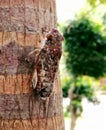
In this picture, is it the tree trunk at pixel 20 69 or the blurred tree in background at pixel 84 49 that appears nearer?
the tree trunk at pixel 20 69

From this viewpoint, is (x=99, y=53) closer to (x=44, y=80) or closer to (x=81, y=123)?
(x=81, y=123)

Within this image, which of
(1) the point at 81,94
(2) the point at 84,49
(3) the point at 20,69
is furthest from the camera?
(1) the point at 81,94

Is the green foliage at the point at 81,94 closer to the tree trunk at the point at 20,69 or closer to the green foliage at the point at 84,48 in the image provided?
the green foliage at the point at 84,48

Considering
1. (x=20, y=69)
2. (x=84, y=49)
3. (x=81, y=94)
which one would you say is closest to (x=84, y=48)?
(x=84, y=49)

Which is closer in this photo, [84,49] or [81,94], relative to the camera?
[84,49]

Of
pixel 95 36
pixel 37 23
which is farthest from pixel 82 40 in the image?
pixel 37 23

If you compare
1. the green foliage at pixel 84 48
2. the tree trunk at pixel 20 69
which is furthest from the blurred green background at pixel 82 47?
the tree trunk at pixel 20 69

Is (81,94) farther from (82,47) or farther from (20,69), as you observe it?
(20,69)
